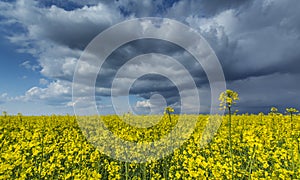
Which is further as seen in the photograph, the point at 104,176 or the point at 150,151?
the point at 150,151

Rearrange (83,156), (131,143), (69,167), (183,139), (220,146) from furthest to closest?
(183,139) → (220,146) → (131,143) → (69,167) → (83,156)

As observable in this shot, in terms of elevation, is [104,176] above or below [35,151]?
below

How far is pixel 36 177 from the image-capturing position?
4.80 m

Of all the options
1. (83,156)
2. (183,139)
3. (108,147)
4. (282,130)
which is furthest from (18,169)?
(282,130)

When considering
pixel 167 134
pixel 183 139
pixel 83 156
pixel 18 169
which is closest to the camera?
pixel 18 169

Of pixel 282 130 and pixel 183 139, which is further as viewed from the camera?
pixel 282 130

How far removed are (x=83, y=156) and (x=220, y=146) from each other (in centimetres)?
404

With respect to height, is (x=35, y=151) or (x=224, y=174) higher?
(x=35, y=151)

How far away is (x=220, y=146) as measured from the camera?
7656 millimetres

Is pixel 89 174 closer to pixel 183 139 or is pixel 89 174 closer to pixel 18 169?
pixel 18 169

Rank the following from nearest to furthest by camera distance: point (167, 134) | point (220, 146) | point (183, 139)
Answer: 1. point (220, 146)
2. point (183, 139)
3. point (167, 134)

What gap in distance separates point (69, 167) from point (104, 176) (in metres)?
0.78

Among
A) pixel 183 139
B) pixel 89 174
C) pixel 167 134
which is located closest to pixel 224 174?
pixel 89 174

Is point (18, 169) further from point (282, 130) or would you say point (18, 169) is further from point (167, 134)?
point (282, 130)
